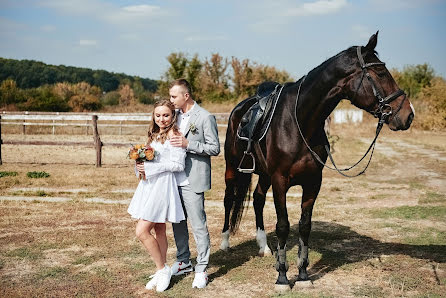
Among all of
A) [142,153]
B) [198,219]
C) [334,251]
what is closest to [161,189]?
[142,153]

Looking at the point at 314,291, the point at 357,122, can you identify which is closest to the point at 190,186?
the point at 314,291

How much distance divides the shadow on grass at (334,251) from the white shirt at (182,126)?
1.15 meters

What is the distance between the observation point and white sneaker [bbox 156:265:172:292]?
4.12m

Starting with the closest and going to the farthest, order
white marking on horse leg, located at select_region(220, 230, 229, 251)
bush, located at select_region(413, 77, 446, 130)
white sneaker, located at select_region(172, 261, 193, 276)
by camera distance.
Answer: white sneaker, located at select_region(172, 261, 193, 276), white marking on horse leg, located at select_region(220, 230, 229, 251), bush, located at select_region(413, 77, 446, 130)

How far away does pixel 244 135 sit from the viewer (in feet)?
16.0

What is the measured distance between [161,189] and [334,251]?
8.93ft

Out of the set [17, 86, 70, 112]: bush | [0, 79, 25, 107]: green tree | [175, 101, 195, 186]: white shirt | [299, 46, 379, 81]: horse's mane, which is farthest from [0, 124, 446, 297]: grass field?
[0, 79, 25, 107]: green tree

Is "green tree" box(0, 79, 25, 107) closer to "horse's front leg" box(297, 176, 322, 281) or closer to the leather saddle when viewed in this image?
the leather saddle

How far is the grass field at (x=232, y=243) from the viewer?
4.27 m

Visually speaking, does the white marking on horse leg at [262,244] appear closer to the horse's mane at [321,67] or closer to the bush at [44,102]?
the horse's mane at [321,67]

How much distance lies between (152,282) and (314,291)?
1631 millimetres

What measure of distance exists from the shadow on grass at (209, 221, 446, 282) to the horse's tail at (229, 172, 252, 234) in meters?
0.33

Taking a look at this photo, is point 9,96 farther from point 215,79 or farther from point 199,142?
point 199,142

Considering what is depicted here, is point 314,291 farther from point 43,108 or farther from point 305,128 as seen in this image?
point 43,108
